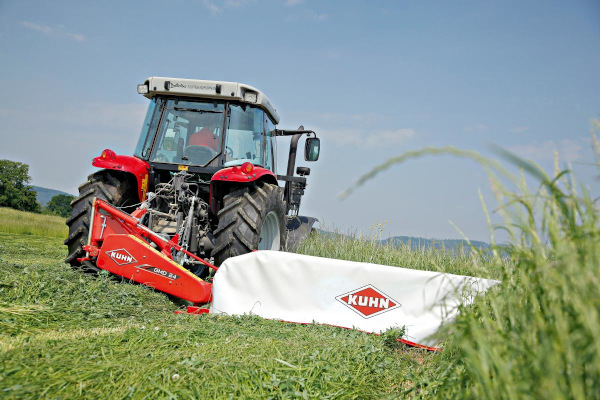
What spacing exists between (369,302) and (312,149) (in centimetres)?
317

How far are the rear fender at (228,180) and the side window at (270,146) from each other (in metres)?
0.89

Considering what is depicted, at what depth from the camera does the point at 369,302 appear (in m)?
4.03

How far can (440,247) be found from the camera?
7324 mm

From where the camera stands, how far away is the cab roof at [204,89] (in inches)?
227

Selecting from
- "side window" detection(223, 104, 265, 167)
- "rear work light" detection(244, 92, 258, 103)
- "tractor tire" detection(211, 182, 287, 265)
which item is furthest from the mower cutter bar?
"rear work light" detection(244, 92, 258, 103)

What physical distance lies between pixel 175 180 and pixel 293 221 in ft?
8.27

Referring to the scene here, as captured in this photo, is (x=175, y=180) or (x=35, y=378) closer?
(x=35, y=378)

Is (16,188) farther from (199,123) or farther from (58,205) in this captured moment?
(199,123)

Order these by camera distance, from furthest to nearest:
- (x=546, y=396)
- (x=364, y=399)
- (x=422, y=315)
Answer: (x=422, y=315) < (x=364, y=399) < (x=546, y=396)

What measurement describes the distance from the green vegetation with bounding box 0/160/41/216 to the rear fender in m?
28.9

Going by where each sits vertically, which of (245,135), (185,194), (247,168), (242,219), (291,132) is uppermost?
(291,132)

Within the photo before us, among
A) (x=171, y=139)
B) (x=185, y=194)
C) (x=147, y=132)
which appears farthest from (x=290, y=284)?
(x=147, y=132)

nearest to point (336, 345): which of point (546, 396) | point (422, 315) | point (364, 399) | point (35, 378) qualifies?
point (364, 399)

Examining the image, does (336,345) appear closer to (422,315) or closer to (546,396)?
(422,315)
